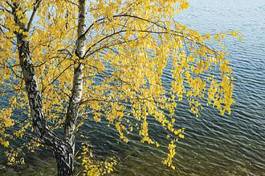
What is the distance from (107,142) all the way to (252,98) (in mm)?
16337

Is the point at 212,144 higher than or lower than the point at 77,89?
lower

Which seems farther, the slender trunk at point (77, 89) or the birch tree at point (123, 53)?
the slender trunk at point (77, 89)

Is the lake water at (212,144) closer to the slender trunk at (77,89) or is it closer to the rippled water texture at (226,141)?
the rippled water texture at (226,141)

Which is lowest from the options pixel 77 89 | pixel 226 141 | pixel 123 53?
pixel 226 141

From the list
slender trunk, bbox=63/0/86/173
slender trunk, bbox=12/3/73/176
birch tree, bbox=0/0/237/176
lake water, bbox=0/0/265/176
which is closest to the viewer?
birch tree, bbox=0/0/237/176

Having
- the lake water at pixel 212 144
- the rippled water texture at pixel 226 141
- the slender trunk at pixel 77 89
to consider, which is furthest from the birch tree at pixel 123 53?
the rippled water texture at pixel 226 141

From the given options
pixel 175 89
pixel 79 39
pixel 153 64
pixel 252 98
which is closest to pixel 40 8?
pixel 79 39

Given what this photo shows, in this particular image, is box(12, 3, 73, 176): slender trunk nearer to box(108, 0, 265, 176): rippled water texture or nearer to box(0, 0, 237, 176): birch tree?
box(0, 0, 237, 176): birch tree

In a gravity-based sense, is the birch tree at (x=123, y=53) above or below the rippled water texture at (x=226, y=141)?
above

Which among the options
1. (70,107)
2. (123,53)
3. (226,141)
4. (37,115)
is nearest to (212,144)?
(226,141)

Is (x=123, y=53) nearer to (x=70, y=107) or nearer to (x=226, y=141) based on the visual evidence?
(x=70, y=107)

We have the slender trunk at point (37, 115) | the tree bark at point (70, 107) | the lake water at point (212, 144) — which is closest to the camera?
the slender trunk at point (37, 115)

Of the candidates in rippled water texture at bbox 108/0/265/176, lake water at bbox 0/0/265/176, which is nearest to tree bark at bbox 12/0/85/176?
lake water at bbox 0/0/265/176

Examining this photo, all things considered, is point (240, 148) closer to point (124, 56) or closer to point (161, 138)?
point (161, 138)
